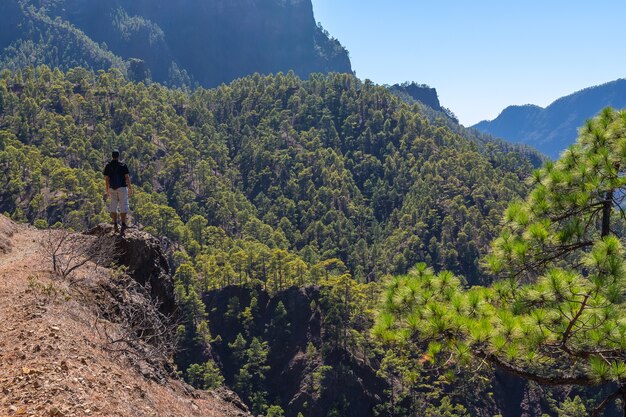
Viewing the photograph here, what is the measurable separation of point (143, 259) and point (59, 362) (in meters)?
9.36

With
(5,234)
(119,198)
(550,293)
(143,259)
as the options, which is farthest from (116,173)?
(550,293)

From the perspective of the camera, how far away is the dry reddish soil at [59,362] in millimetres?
6594

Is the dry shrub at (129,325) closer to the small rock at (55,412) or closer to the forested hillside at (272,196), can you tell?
the small rock at (55,412)

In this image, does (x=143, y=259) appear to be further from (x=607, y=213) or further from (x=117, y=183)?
(x=607, y=213)

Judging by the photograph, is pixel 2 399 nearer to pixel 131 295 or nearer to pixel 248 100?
pixel 131 295

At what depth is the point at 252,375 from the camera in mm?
58406

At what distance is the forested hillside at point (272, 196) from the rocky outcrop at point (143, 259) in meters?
16.9

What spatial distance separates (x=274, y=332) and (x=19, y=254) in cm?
5105

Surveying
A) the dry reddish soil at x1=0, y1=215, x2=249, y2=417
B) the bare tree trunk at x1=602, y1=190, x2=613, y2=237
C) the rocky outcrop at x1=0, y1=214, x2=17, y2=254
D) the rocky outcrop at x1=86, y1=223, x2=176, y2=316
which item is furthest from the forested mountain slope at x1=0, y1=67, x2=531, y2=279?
the bare tree trunk at x1=602, y1=190, x2=613, y2=237

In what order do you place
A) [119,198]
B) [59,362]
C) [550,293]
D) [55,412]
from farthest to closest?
1. [119,198]
2. [59,362]
3. [550,293]
4. [55,412]

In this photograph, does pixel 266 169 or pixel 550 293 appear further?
pixel 266 169

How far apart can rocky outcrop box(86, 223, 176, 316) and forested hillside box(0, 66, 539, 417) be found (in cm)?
1691

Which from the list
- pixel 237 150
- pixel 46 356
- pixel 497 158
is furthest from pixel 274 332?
pixel 497 158

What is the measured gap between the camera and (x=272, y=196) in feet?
391
